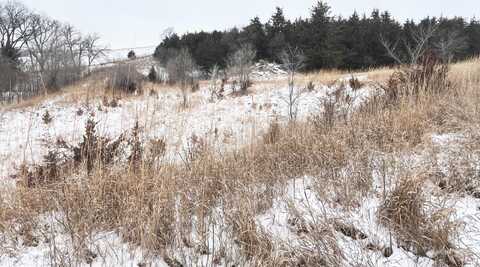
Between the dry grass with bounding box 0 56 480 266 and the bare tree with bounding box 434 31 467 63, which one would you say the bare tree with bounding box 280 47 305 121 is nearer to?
the dry grass with bounding box 0 56 480 266

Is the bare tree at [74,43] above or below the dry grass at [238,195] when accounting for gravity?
above

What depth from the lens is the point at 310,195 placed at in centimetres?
198

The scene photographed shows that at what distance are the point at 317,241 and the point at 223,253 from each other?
47cm

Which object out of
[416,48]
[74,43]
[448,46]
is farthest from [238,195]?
[74,43]

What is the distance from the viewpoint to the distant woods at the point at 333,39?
60.9ft

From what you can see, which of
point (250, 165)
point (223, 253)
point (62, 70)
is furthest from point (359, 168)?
point (62, 70)

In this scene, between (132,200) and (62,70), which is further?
(62,70)

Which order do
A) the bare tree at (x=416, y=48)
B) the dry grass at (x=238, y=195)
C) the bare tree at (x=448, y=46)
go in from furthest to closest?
the bare tree at (x=448, y=46) < the bare tree at (x=416, y=48) < the dry grass at (x=238, y=195)

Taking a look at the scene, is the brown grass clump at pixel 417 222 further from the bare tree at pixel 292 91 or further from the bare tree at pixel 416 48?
the bare tree at pixel 416 48

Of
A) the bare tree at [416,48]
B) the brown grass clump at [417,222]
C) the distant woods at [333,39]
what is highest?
the distant woods at [333,39]

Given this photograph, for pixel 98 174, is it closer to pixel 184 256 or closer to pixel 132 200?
pixel 132 200

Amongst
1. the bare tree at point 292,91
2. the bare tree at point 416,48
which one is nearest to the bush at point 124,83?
→ the bare tree at point 292,91

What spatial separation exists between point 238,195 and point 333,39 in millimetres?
18516

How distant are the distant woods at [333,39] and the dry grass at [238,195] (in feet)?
52.8
